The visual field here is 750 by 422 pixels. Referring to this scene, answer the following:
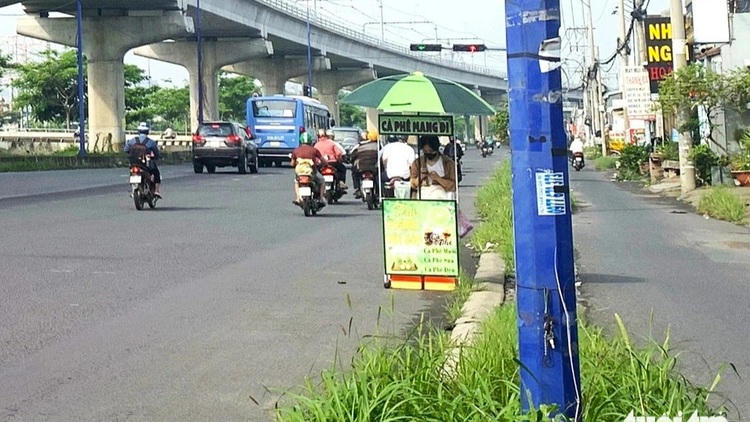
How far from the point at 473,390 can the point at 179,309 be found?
195 inches

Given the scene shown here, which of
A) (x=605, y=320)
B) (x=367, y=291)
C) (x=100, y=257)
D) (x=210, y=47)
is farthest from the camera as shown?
(x=210, y=47)

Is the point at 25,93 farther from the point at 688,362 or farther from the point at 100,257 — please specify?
the point at 688,362

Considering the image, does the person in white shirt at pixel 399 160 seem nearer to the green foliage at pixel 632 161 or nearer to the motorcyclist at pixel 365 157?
the motorcyclist at pixel 365 157

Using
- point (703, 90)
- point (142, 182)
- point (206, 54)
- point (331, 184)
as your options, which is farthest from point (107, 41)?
point (142, 182)

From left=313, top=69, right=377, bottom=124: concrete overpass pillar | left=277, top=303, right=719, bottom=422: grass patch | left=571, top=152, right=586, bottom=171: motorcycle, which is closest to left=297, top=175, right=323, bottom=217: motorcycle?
left=277, top=303, right=719, bottom=422: grass patch

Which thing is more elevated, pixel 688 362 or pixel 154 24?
pixel 154 24

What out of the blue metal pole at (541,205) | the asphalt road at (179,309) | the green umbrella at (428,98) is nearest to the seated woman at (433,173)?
the asphalt road at (179,309)

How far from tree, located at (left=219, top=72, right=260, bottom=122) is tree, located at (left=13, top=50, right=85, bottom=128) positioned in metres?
22.7

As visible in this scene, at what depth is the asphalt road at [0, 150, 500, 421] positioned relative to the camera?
22.8 ft

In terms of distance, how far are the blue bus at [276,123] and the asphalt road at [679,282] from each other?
29444mm

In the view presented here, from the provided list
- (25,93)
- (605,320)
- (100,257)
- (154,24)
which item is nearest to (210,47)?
(154,24)

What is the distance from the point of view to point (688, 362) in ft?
26.6

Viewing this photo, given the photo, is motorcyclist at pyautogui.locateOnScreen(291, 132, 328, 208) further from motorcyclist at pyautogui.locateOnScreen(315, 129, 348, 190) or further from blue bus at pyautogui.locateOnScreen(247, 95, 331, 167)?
blue bus at pyautogui.locateOnScreen(247, 95, 331, 167)

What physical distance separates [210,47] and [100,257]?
195 feet
